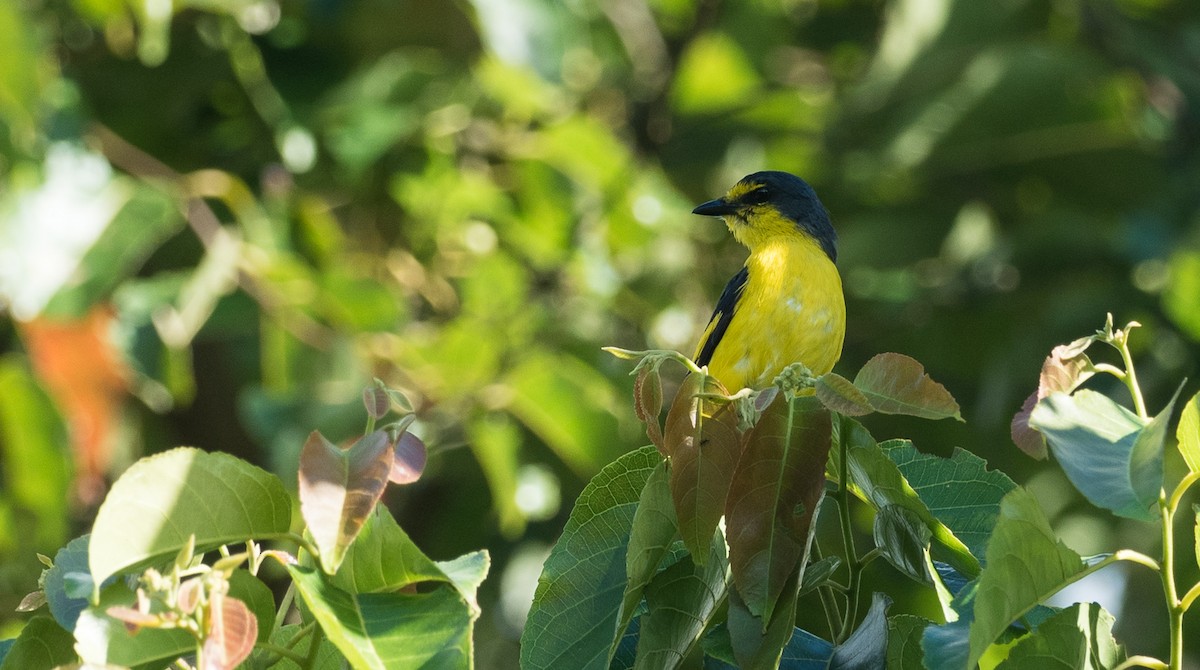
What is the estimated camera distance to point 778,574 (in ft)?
5.53

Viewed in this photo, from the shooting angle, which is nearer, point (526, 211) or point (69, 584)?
point (69, 584)

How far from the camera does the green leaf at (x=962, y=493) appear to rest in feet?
6.10

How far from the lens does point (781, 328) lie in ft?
13.1

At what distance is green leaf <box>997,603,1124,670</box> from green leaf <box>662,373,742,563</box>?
39cm

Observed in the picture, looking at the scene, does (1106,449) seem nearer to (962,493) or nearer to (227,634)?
(962,493)

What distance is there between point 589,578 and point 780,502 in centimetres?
30

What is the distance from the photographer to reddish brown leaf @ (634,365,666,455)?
1757 millimetres

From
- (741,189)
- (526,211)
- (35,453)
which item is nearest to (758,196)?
(741,189)

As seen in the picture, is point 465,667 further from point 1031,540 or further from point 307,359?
point 307,359

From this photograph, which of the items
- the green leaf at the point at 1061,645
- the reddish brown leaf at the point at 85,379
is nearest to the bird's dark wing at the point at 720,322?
the reddish brown leaf at the point at 85,379

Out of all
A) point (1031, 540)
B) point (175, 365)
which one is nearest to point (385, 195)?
point (175, 365)

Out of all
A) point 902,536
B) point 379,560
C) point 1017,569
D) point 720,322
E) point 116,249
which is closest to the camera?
point 1017,569

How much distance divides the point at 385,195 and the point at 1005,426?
2.92m

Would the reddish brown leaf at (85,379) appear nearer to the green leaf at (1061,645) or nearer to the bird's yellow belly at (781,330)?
the bird's yellow belly at (781,330)
